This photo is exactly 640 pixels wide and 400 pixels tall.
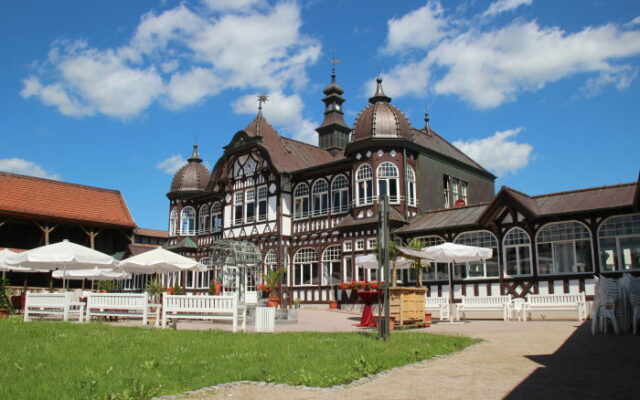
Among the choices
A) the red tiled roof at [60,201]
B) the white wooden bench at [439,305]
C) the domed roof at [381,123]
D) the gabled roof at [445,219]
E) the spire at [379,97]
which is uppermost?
the spire at [379,97]

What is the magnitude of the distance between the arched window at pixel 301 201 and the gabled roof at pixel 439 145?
6.11 metres

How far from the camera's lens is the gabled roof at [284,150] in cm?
3105

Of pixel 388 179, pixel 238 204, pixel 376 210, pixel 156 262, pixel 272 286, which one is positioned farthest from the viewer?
pixel 238 204

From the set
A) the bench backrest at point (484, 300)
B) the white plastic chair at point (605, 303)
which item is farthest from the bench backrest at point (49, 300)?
the white plastic chair at point (605, 303)

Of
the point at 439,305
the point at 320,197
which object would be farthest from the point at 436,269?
the point at 320,197

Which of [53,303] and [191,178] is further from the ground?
[191,178]

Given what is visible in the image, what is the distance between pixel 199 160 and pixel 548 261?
82.3 feet

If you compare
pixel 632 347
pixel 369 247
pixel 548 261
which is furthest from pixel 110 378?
pixel 369 247

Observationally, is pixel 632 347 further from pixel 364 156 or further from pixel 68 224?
pixel 68 224

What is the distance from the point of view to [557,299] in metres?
17.4

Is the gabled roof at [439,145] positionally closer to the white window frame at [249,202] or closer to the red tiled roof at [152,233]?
the white window frame at [249,202]

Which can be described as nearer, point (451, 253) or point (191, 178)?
point (451, 253)

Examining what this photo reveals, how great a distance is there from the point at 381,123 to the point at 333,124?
31.0 feet

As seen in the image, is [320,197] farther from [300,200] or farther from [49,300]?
[49,300]
